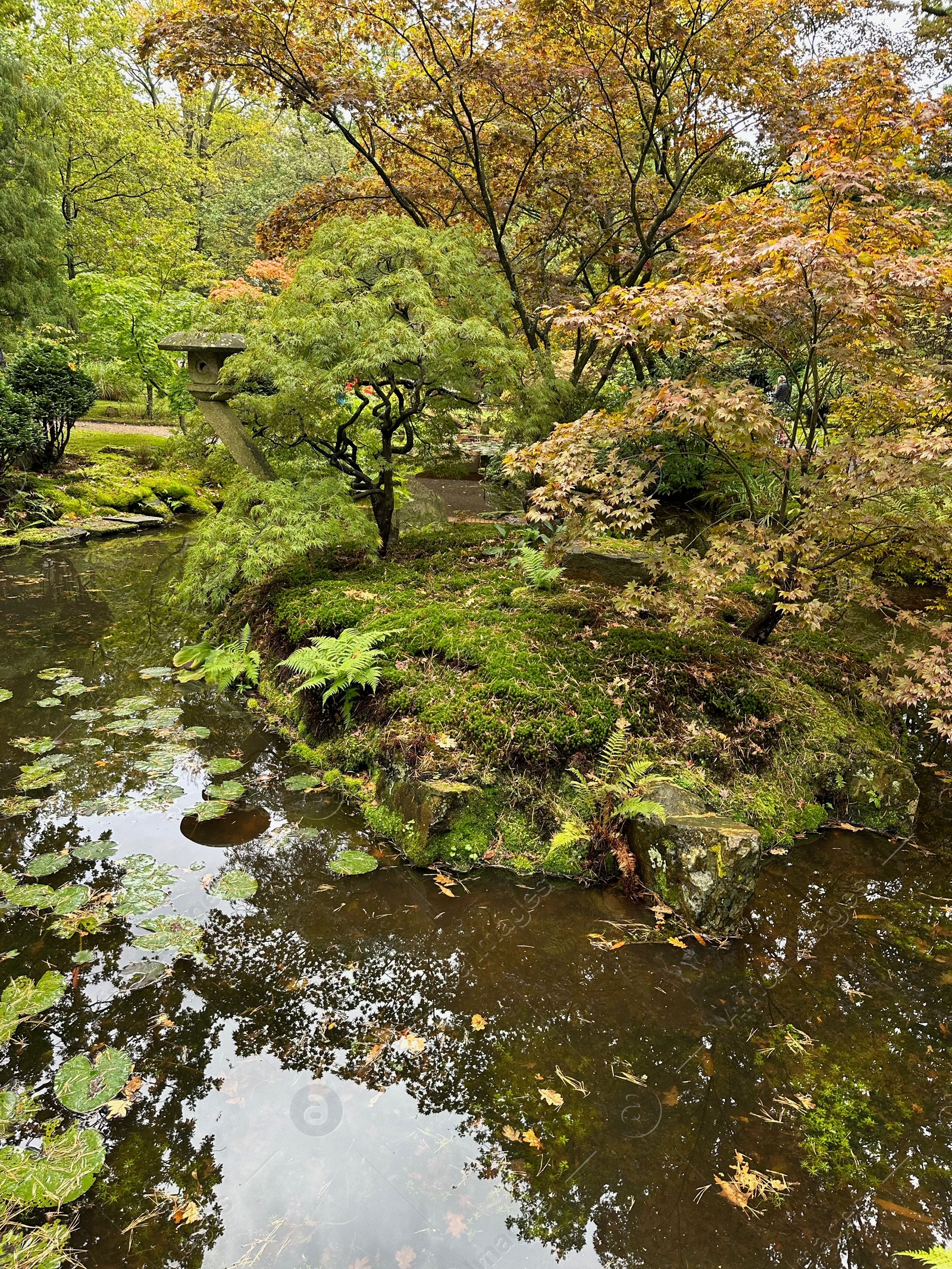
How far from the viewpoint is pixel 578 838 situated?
141 inches

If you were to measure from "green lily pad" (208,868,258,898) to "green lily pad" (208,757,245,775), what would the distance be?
101cm

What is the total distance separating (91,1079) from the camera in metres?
2.30

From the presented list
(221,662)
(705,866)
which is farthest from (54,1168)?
(221,662)

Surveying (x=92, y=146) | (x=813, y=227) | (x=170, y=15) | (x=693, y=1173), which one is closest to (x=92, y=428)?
(x=92, y=146)

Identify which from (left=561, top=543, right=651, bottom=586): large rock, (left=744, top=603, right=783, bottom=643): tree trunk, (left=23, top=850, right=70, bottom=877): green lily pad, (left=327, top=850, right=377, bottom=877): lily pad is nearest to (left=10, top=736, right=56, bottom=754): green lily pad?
(left=23, top=850, right=70, bottom=877): green lily pad

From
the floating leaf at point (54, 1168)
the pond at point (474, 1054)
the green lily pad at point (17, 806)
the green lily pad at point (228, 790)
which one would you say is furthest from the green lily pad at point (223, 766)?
the floating leaf at point (54, 1168)

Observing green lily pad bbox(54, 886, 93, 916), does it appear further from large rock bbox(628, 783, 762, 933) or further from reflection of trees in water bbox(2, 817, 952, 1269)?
large rock bbox(628, 783, 762, 933)

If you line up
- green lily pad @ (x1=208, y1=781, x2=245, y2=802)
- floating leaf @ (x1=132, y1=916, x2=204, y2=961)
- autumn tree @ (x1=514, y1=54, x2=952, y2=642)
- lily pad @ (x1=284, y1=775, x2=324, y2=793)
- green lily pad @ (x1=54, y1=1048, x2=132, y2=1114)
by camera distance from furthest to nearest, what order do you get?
lily pad @ (x1=284, y1=775, x2=324, y2=793) < green lily pad @ (x1=208, y1=781, x2=245, y2=802) < autumn tree @ (x1=514, y1=54, x2=952, y2=642) < floating leaf @ (x1=132, y1=916, x2=204, y2=961) < green lily pad @ (x1=54, y1=1048, x2=132, y2=1114)

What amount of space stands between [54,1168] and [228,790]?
7.16ft

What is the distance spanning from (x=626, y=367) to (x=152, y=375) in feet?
31.7

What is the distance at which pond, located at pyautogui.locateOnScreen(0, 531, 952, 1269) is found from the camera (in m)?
2.03

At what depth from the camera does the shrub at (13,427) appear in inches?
358

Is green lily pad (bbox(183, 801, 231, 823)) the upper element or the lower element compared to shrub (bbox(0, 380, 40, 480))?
lower

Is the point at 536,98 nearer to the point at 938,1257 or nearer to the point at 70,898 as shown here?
the point at 70,898
